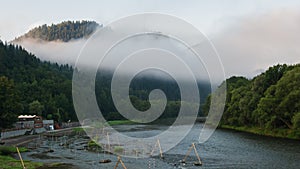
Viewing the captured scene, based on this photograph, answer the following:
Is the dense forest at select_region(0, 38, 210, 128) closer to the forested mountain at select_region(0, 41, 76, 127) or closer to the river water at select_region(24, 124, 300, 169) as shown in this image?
the forested mountain at select_region(0, 41, 76, 127)

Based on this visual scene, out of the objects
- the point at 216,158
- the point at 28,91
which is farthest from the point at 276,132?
the point at 28,91

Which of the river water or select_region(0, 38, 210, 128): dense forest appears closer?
the river water

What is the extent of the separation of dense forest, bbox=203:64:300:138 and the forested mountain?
48.1m

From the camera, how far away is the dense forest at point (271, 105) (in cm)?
→ 5372

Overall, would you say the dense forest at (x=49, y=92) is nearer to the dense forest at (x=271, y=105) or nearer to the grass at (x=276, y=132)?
the dense forest at (x=271, y=105)

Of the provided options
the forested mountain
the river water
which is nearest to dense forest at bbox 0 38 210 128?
the forested mountain

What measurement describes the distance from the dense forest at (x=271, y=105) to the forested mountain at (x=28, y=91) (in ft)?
158

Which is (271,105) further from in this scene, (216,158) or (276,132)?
(216,158)

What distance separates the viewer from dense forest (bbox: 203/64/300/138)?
176 feet

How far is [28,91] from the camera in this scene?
11181cm

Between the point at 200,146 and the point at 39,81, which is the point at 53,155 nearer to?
the point at 200,146

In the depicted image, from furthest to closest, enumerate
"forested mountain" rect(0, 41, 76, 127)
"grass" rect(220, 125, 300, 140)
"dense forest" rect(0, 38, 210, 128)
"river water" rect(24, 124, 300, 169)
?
"dense forest" rect(0, 38, 210, 128)
"forested mountain" rect(0, 41, 76, 127)
"grass" rect(220, 125, 300, 140)
"river water" rect(24, 124, 300, 169)

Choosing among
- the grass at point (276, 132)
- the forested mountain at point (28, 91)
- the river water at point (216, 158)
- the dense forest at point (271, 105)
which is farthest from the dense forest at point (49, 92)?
the river water at point (216, 158)

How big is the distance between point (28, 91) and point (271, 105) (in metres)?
87.3
